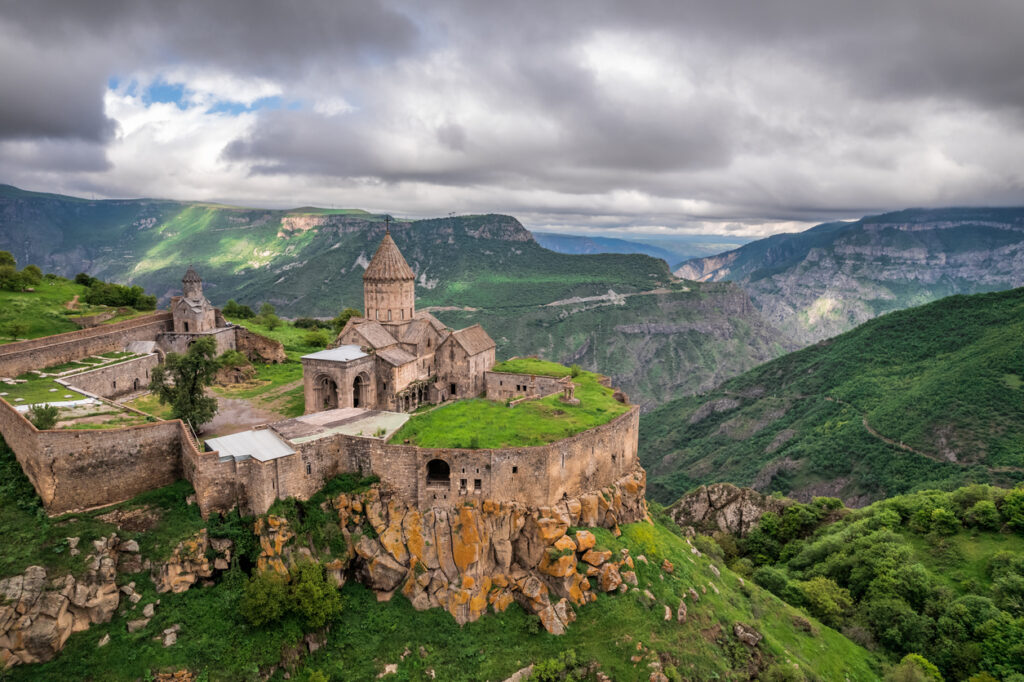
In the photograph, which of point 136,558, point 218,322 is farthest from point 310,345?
point 136,558

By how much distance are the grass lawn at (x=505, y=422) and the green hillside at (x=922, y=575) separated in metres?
19.4

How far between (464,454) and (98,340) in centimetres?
3048

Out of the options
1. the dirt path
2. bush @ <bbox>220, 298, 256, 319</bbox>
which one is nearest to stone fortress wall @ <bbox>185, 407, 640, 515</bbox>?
the dirt path

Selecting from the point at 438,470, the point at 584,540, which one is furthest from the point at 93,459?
the point at 584,540

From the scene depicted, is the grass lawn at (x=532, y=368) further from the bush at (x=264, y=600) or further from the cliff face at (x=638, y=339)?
the cliff face at (x=638, y=339)

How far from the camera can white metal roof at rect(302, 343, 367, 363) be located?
3562 centimetres

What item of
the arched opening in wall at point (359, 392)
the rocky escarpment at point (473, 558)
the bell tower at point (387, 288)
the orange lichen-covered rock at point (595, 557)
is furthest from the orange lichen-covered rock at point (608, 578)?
the bell tower at point (387, 288)

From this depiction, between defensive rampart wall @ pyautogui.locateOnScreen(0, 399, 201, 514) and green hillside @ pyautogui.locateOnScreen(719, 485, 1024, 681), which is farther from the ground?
defensive rampart wall @ pyautogui.locateOnScreen(0, 399, 201, 514)

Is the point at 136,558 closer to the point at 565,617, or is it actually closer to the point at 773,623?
the point at 565,617

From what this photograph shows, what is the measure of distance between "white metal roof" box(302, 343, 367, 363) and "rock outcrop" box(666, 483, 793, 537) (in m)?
34.2

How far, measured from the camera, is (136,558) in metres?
23.8

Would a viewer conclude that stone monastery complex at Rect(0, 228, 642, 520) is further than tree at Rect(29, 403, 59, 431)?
Yes

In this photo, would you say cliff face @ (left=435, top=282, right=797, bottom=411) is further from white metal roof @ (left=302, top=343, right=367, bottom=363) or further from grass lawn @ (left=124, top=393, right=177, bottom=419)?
grass lawn @ (left=124, top=393, right=177, bottom=419)

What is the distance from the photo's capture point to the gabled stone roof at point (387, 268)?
44.1 metres
